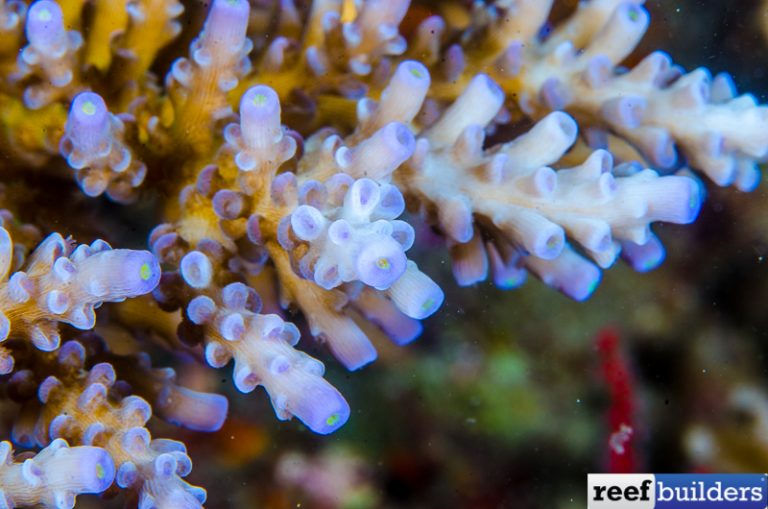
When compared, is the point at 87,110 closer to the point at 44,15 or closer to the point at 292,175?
the point at 44,15

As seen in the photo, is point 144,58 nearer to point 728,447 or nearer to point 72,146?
point 72,146

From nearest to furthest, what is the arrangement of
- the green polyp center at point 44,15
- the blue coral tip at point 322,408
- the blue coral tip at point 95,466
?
the blue coral tip at point 95,466, the blue coral tip at point 322,408, the green polyp center at point 44,15

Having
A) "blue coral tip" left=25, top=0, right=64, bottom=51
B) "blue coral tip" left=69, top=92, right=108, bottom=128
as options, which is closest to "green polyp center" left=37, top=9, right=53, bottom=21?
"blue coral tip" left=25, top=0, right=64, bottom=51

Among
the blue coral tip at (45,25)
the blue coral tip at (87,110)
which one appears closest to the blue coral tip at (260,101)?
the blue coral tip at (87,110)

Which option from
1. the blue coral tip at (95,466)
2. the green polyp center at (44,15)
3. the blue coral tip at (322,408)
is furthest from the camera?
the green polyp center at (44,15)

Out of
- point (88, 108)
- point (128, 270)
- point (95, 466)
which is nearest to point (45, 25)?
point (88, 108)

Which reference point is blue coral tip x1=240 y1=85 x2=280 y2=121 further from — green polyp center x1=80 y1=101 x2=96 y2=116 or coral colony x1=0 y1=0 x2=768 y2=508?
green polyp center x1=80 y1=101 x2=96 y2=116

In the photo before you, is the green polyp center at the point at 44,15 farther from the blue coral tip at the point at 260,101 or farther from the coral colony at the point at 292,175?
the blue coral tip at the point at 260,101
